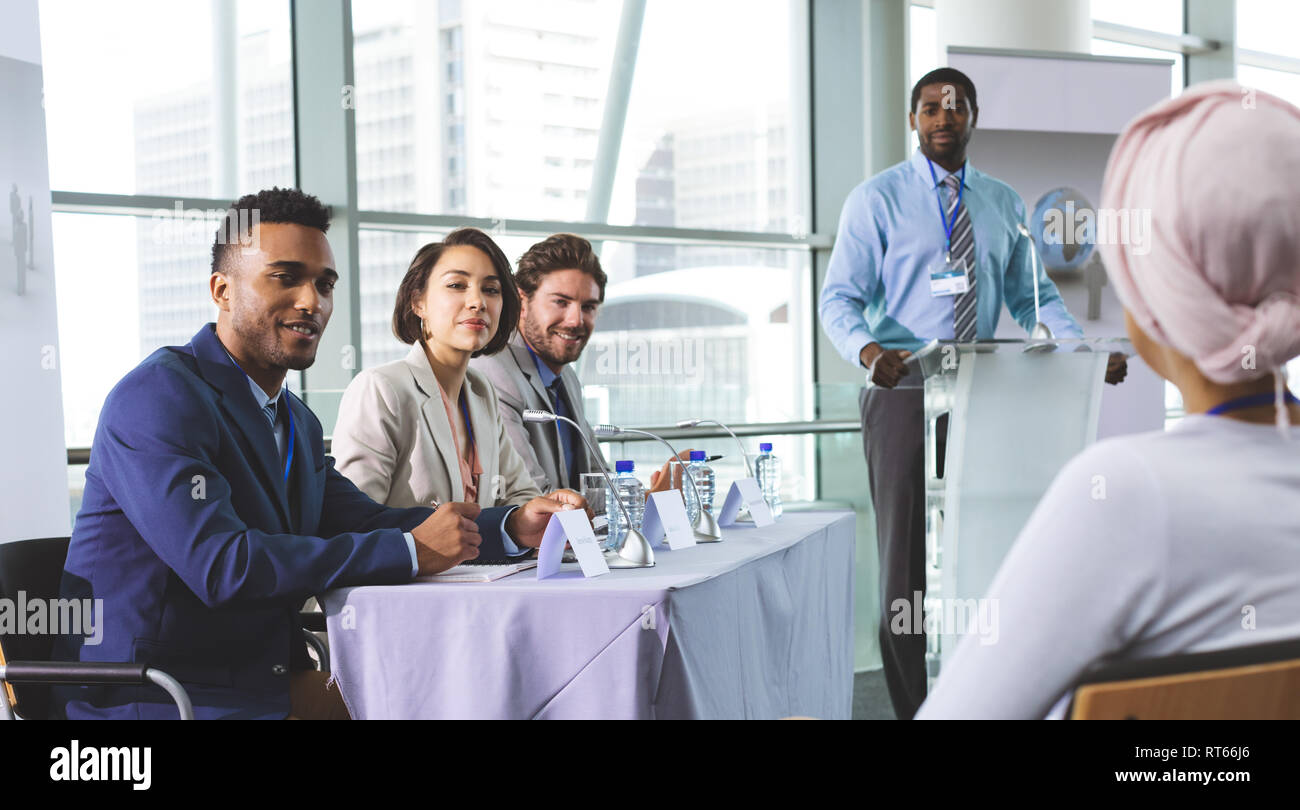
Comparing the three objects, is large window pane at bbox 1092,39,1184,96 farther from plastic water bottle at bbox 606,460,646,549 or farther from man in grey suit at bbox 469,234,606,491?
plastic water bottle at bbox 606,460,646,549

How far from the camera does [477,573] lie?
6.41 ft

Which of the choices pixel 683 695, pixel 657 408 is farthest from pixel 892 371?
pixel 657 408

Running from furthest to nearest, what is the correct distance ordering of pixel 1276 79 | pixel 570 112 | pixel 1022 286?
1. pixel 1276 79
2. pixel 570 112
3. pixel 1022 286

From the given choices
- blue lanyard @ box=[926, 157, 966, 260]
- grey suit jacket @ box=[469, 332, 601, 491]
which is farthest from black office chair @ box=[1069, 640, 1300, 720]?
blue lanyard @ box=[926, 157, 966, 260]

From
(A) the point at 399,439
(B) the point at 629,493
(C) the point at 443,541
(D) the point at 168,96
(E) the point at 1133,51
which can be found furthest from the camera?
(E) the point at 1133,51

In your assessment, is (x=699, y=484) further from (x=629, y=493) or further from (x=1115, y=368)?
(x=1115, y=368)

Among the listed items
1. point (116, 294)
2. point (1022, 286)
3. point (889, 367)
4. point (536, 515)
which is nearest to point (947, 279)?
point (1022, 286)

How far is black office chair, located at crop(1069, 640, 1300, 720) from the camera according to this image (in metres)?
0.76

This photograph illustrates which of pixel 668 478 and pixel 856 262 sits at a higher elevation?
pixel 856 262

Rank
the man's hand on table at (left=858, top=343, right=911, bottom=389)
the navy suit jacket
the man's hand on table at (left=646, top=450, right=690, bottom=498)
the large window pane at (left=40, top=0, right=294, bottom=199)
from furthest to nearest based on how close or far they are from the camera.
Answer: the large window pane at (left=40, top=0, right=294, bottom=199), the man's hand on table at (left=858, top=343, right=911, bottom=389), the man's hand on table at (left=646, top=450, right=690, bottom=498), the navy suit jacket

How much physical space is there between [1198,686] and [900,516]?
242 centimetres

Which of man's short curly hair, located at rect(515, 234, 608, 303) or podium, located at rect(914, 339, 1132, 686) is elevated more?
man's short curly hair, located at rect(515, 234, 608, 303)

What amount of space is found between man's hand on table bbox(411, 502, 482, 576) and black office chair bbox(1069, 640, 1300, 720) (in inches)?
50.4

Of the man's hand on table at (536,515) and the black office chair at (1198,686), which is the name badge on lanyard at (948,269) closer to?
the man's hand on table at (536,515)
